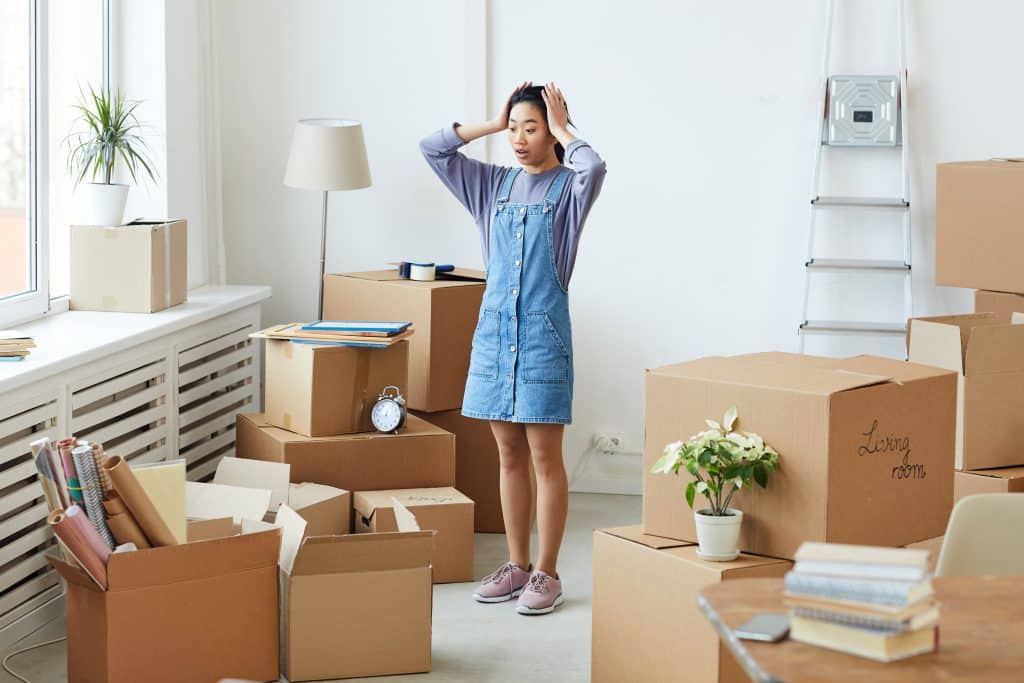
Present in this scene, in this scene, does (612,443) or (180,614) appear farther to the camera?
(612,443)

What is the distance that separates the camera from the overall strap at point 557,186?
3.38m

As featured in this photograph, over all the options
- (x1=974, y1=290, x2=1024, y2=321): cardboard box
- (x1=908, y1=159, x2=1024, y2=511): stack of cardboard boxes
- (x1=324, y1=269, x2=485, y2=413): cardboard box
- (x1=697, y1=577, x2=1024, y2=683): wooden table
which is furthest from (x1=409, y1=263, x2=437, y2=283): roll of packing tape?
(x1=697, y1=577, x2=1024, y2=683): wooden table

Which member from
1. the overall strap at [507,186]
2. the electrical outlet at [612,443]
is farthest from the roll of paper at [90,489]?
the electrical outlet at [612,443]

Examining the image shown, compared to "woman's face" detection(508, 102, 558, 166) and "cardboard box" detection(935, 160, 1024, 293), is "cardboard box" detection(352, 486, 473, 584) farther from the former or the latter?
"cardboard box" detection(935, 160, 1024, 293)

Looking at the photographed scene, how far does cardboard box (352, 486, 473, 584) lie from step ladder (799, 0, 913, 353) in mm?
1578

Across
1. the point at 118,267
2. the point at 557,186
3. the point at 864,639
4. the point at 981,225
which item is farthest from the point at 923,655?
the point at 118,267

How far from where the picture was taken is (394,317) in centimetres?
419

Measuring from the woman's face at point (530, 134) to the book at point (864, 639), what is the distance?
209 centimetres

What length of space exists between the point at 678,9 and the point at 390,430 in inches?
78.5

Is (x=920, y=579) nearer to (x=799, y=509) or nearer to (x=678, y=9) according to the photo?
(x=799, y=509)

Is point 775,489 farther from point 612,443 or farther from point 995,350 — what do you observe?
point 612,443

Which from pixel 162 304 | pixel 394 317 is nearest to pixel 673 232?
pixel 394 317

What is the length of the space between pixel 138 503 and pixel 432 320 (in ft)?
5.06

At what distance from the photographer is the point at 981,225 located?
12.4ft
